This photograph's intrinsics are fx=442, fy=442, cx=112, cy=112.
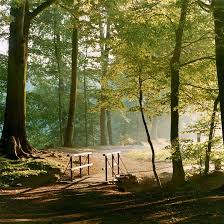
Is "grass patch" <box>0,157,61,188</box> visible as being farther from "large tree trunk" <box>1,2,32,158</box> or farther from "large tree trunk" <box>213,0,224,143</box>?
"large tree trunk" <box>213,0,224,143</box>

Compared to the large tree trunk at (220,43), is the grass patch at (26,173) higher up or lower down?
lower down

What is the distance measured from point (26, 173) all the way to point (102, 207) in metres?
5.35

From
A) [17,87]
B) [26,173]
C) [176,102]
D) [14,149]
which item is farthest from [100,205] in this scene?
[17,87]

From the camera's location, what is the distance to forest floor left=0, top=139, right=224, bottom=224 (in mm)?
8945

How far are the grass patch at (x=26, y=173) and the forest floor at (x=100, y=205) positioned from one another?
0.55 metres

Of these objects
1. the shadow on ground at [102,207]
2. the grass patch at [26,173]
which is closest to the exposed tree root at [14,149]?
the grass patch at [26,173]

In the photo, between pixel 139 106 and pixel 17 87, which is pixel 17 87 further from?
pixel 139 106

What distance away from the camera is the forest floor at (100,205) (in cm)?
895

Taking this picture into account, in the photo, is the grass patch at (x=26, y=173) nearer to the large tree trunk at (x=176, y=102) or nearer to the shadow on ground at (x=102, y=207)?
the shadow on ground at (x=102, y=207)

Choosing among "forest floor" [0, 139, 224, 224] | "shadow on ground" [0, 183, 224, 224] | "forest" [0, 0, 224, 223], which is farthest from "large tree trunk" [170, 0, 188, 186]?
"shadow on ground" [0, 183, 224, 224]

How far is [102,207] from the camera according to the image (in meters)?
11.6

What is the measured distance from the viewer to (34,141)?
136ft

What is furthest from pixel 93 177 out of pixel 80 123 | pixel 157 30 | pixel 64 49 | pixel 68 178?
pixel 80 123

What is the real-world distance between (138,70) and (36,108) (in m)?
22.8
